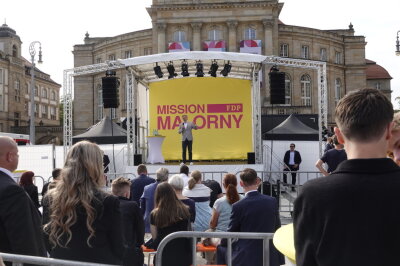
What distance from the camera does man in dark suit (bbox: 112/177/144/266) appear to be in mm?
5605

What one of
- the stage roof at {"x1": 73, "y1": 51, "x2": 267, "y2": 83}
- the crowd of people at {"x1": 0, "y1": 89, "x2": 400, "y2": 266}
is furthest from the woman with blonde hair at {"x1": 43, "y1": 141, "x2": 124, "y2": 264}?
the stage roof at {"x1": 73, "y1": 51, "x2": 267, "y2": 83}

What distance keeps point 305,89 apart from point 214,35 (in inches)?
479

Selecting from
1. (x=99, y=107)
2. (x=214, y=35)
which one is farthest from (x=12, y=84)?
(x=214, y=35)

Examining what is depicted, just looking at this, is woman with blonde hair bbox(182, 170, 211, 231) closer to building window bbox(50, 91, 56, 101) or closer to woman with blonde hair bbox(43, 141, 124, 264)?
woman with blonde hair bbox(43, 141, 124, 264)

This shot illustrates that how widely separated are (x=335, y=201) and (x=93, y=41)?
201 ft

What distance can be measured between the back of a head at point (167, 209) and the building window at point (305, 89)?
47.8m

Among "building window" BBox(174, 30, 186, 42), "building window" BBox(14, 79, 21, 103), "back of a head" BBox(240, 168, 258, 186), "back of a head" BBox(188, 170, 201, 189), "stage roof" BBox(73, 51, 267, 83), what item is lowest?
"back of a head" BBox(188, 170, 201, 189)

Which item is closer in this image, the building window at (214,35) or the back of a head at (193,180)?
the back of a head at (193,180)

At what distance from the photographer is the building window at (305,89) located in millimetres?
51987

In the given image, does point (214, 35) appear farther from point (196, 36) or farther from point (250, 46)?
point (250, 46)

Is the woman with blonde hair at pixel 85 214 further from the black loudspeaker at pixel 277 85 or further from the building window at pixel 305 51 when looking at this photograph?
the building window at pixel 305 51

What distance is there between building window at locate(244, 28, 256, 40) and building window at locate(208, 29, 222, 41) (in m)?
2.77

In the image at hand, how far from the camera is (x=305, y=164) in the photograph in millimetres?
20219

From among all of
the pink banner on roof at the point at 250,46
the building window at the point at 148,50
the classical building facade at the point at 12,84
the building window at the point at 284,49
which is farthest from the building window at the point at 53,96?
the building window at the point at 284,49
